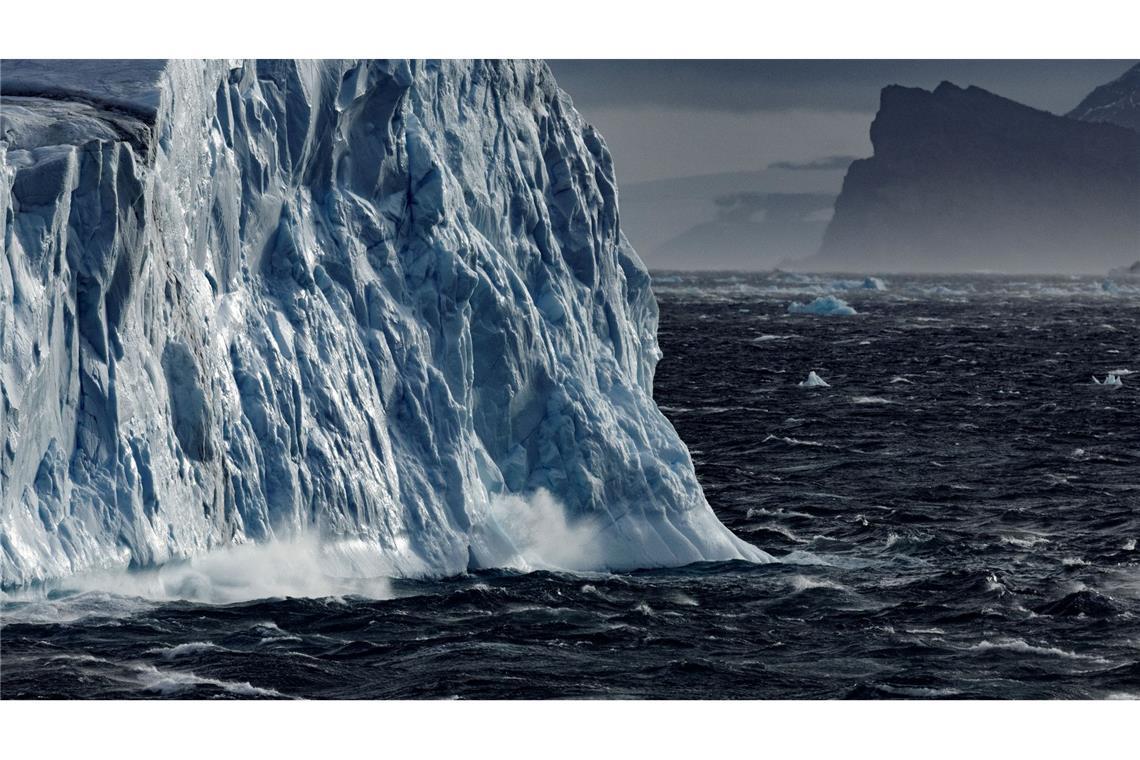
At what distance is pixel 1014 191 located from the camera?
99688 mm

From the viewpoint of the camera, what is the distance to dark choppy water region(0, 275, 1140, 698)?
2034 centimetres

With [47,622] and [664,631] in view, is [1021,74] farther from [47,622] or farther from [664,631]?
[47,622]

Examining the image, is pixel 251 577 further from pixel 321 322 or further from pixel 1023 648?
pixel 1023 648

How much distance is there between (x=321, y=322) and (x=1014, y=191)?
268 ft

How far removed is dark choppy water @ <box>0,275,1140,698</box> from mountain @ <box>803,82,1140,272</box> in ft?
148

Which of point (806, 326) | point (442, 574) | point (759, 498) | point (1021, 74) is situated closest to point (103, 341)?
point (442, 574)

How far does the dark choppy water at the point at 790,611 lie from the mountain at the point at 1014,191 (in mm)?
45059

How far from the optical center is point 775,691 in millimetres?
20875

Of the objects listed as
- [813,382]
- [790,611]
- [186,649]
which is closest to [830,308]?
[813,382]

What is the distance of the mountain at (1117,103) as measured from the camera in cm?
8550

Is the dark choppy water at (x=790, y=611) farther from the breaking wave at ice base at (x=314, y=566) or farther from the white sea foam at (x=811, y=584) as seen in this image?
the breaking wave at ice base at (x=314, y=566)

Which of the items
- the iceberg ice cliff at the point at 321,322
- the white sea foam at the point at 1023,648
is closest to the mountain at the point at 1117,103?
the iceberg ice cliff at the point at 321,322

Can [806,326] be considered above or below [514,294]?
above

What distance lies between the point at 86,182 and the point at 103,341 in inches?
83.0
